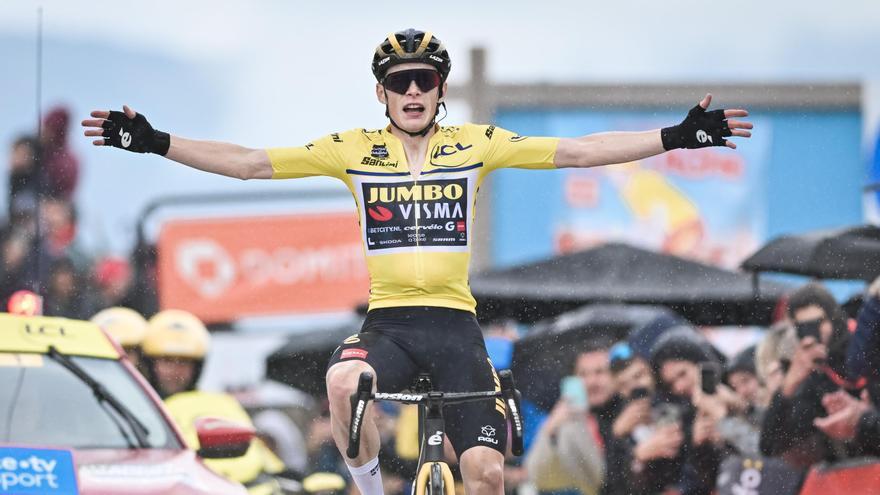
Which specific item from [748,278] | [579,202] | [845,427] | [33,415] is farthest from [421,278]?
[579,202]

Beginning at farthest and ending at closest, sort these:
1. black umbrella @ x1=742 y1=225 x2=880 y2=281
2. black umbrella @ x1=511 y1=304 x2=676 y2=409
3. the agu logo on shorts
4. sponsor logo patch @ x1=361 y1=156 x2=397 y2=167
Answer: black umbrella @ x1=511 y1=304 x2=676 y2=409, black umbrella @ x1=742 y1=225 x2=880 y2=281, sponsor logo patch @ x1=361 y1=156 x2=397 y2=167, the agu logo on shorts

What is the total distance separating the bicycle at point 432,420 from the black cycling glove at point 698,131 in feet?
5.00

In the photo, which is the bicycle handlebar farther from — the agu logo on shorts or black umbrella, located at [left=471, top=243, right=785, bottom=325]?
black umbrella, located at [left=471, top=243, right=785, bottom=325]

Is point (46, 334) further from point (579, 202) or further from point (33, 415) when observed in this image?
point (579, 202)

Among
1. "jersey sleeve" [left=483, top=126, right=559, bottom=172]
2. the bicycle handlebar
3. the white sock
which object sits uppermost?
"jersey sleeve" [left=483, top=126, right=559, bottom=172]

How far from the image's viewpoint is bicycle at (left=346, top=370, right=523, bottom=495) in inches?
269

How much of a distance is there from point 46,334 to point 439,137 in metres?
2.33

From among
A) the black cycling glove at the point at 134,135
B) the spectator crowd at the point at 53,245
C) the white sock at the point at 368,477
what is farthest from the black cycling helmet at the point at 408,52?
the spectator crowd at the point at 53,245

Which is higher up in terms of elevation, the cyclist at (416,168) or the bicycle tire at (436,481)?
the cyclist at (416,168)

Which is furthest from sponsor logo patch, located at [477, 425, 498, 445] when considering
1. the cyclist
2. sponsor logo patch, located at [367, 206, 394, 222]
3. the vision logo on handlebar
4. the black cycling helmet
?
the black cycling helmet

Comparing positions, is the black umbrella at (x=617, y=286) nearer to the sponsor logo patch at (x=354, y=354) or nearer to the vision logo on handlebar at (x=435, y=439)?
the sponsor logo patch at (x=354, y=354)

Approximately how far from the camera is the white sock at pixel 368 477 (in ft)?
25.2

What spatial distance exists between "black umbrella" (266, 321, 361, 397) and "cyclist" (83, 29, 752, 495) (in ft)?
23.8

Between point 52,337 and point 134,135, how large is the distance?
1.42 metres
